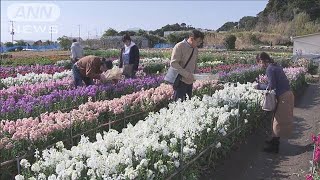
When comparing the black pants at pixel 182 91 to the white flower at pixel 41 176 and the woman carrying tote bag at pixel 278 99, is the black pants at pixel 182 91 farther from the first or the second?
the white flower at pixel 41 176

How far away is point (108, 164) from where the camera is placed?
11.7ft

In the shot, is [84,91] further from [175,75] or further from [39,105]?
[175,75]

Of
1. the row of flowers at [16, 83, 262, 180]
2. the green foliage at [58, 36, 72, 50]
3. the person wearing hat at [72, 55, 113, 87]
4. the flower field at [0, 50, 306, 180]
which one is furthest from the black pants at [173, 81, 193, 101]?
the green foliage at [58, 36, 72, 50]

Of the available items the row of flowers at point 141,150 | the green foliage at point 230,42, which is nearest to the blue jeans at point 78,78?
the row of flowers at point 141,150

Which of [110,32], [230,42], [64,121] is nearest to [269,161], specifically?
[64,121]

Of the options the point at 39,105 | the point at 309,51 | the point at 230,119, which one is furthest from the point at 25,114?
the point at 309,51

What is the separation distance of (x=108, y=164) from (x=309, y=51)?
36086 millimetres

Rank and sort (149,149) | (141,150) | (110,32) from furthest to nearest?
1. (110,32)
2. (149,149)
3. (141,150)

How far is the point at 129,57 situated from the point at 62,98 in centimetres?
243

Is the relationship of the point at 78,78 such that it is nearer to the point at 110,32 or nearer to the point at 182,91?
the point at 182,91

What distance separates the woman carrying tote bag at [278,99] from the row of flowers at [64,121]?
7.16 feet

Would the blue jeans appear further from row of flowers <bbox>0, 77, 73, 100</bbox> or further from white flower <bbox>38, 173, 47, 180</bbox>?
white flower <bbox>38, 173, 47, 180</bbox>

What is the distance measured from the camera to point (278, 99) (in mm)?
6949

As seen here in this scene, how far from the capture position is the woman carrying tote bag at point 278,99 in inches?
266
